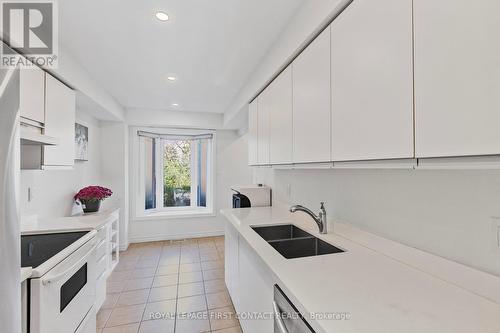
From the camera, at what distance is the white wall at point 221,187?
439 centimetres

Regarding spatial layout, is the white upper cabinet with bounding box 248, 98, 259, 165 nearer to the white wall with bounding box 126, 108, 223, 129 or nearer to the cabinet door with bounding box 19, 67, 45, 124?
the white wall with bounding box 126, 108, 223, 129

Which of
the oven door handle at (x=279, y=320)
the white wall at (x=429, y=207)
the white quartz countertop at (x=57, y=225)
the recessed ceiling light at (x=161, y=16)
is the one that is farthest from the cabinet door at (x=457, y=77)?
the white quartz countertop at (x=57, y=225)

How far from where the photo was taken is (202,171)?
15.6 feet

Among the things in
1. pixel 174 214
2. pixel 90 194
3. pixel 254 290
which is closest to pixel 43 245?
pixel 90 194

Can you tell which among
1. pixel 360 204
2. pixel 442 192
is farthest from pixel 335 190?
pixel 442 192

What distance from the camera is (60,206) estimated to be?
2.66 m

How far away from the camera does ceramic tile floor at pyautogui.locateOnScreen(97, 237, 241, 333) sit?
1.99 m

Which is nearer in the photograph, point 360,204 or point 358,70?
point 358,70

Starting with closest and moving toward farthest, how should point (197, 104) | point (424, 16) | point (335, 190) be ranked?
point (424, 16)
point (335, 190)
point (197, 104)

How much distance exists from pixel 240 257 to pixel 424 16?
178cm

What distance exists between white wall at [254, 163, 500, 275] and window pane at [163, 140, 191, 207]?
3604 millimetres

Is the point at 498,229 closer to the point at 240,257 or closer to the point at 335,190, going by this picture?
the point at 335,190

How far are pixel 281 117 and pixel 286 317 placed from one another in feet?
4.64

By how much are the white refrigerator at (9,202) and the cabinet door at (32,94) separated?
126cm
